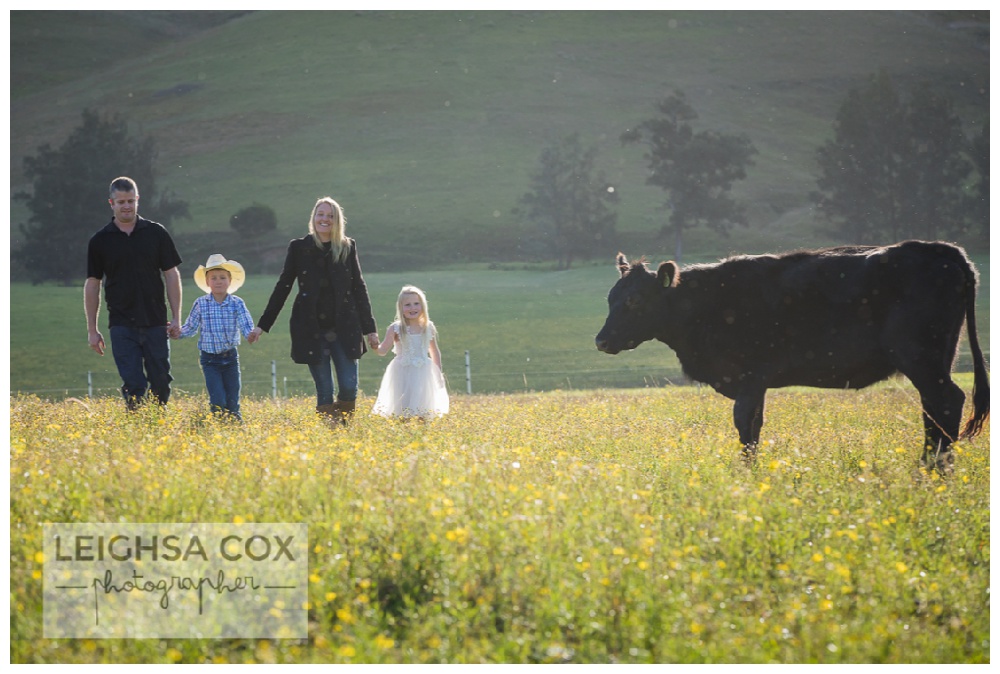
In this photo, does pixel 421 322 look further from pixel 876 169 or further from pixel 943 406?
pixel 876 169

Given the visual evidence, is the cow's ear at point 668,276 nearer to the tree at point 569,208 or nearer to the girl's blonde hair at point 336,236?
the girl's blonde hair at point 336,236

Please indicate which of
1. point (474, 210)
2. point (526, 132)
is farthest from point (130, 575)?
point (526, 132)

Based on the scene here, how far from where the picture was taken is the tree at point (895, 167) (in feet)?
220

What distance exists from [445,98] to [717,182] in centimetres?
5955

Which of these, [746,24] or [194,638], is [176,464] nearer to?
[194,638]

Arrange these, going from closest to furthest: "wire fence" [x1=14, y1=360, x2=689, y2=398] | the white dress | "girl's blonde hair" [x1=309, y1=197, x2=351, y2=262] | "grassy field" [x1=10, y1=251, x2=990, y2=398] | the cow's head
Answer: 1. the cow's head
2. "girl's blonde hair" [x1=309, y1=197, x2=351, y2=262]
3. the white dress
4. "wire fence" [x1=14, y1=360, x2=689, y2=398]
5. "grassy field" [x1=10, y1=251, x2=990, y2=398]

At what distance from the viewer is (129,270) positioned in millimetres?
8367

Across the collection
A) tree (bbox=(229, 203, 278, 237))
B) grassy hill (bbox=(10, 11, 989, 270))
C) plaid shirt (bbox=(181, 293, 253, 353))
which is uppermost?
grassy hill (bbox=(10, 11, 989, 270))

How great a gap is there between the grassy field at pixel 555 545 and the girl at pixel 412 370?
6.30ft

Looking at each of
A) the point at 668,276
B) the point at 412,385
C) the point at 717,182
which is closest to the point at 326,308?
the point at 412,385

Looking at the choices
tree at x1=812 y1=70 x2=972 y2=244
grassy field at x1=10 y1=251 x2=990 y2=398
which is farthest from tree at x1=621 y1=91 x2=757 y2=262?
grassy field at x1=10 y1=251 x2=990 y2=398

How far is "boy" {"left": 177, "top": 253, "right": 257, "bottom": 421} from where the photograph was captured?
931 centimetres

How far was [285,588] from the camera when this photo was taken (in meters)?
4.73

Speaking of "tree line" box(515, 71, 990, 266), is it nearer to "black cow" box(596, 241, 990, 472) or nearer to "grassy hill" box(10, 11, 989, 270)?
"grassy hill" box(10, 11, 989, 270)
